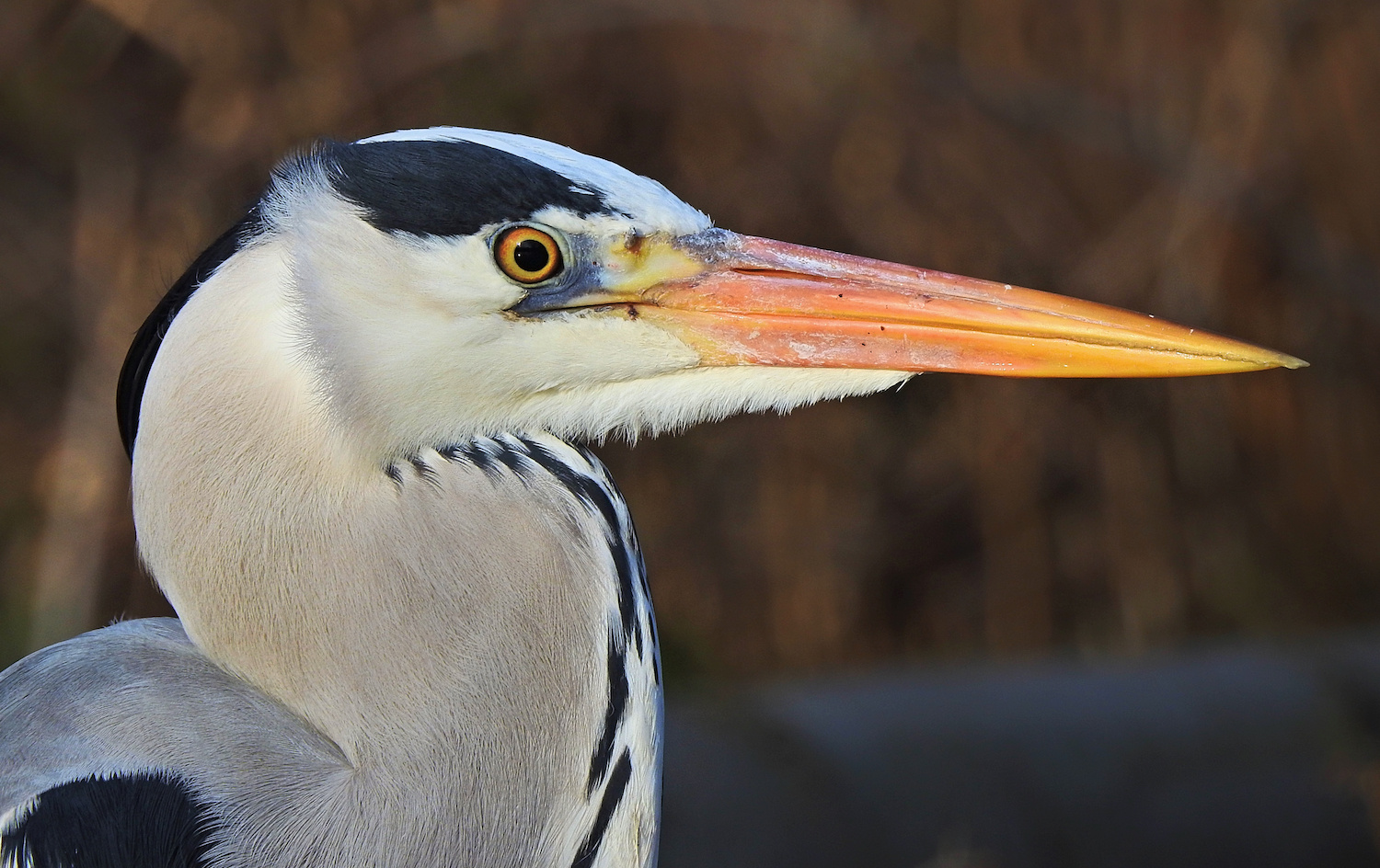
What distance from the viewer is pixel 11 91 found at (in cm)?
360

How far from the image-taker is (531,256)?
3.97 ft

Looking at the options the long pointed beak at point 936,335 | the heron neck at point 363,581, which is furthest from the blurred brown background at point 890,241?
the heron neck at point 363,581

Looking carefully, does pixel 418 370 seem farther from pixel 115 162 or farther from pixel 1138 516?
pixel 1138 516

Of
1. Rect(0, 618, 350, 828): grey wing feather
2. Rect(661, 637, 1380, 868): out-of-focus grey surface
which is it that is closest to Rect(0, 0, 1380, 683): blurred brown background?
Rect(661, 637, 1380, 868): out-of-focus grey surface

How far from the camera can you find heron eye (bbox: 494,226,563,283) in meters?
1.19

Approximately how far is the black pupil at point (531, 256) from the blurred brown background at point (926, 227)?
2627 mm

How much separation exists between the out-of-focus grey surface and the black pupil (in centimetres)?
158

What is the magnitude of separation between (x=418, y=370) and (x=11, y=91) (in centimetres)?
306

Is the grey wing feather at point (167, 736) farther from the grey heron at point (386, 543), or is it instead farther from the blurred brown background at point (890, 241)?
the blurred brown background at point (890, 241)

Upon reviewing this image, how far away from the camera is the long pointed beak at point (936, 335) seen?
4.25 feet

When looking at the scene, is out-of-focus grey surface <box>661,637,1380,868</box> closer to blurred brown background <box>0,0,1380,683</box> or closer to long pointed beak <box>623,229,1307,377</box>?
blurred brown background <box>0,0,1380,683</box>

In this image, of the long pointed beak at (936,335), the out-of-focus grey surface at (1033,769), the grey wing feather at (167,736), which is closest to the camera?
the grey wing feather at (167,736)

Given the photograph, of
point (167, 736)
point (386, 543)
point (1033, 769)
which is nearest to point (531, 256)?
point (386, 543)

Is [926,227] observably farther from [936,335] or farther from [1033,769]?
[936,335]
